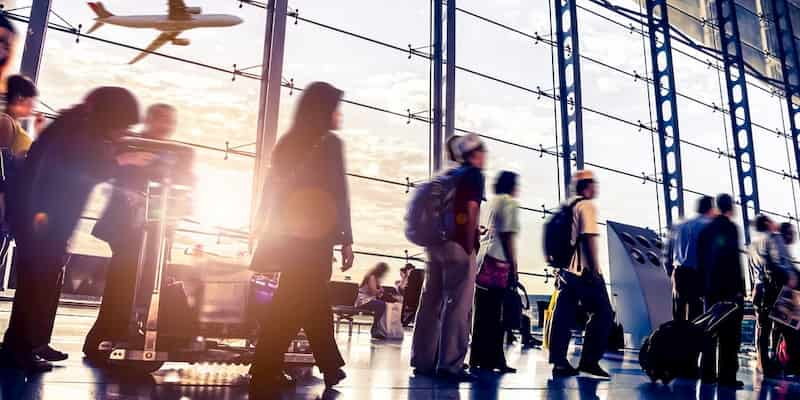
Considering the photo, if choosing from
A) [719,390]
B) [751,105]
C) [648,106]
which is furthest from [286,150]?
[751,105]

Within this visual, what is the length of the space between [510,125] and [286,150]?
7.04 metres

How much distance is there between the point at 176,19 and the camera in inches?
278

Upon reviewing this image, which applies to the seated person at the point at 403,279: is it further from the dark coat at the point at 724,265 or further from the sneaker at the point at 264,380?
the sneaker at the point at 264,380

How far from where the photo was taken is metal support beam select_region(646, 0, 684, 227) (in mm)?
10297

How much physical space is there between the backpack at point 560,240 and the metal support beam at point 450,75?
434 centimetres

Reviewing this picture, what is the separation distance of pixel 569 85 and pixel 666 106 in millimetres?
2239

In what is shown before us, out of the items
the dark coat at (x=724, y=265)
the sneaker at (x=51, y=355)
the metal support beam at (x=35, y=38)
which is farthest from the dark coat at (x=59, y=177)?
the metal support beam at (x=35, y=38)

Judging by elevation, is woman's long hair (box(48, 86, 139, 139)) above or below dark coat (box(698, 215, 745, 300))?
above

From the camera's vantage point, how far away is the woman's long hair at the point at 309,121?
230 centimetres

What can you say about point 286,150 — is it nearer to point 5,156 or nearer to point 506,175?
point 5,156

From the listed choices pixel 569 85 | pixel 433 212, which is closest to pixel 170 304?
pixel 433 212

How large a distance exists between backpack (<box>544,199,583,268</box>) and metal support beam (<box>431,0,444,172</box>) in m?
4.18

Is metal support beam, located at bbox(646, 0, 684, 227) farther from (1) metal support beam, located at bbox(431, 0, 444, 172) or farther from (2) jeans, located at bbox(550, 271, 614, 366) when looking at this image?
(2) jeans, located at bbox(550, 271, 614, 366)

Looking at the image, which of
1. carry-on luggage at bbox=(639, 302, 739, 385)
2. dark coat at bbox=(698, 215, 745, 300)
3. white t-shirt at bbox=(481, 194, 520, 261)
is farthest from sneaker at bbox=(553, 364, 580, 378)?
dark coat at bbox=(698, 215, 745, 300)
